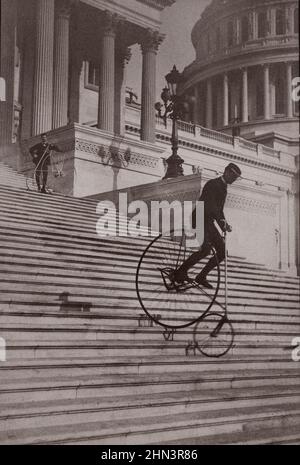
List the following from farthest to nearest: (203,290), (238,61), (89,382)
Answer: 1. (238,61)
2. (203,290)
3. (89,382)

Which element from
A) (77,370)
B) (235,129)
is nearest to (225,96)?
(235,129)

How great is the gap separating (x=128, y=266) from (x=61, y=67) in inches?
517

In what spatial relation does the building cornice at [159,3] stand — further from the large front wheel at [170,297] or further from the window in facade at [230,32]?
the window in facade at [230,32]

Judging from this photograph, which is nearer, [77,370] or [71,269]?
[77,370]

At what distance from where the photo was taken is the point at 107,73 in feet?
80.3

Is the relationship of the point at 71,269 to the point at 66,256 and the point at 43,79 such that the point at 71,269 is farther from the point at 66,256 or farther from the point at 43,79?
the point at 43,79

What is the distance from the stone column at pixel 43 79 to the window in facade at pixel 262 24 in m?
36.9

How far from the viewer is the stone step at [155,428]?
525cm

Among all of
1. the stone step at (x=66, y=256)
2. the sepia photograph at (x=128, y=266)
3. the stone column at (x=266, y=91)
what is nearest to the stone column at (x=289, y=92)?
the stone column at (x=266, y=91)

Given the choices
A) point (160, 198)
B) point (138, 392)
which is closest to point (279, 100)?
point (160, 198)

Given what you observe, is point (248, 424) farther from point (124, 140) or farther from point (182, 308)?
point (124, 140)

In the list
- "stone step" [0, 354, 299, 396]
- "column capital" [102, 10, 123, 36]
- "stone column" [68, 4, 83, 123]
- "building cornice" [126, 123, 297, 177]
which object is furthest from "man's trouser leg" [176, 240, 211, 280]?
"building cornice" [126, 123, 297, 177]
